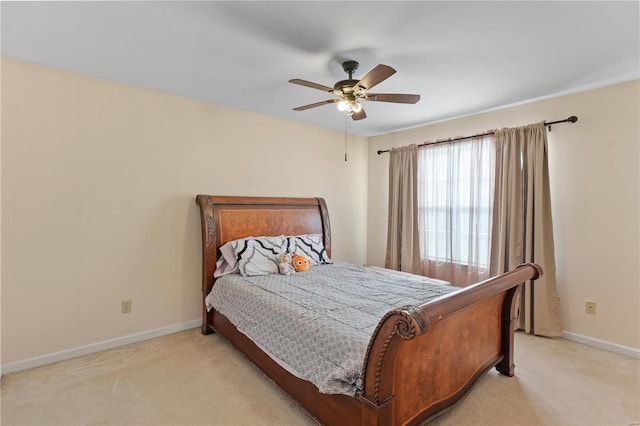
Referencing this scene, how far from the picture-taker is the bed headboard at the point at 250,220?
310 centimetres

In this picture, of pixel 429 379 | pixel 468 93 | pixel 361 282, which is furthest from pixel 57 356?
pixel 468 93

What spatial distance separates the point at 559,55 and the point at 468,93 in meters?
0.83

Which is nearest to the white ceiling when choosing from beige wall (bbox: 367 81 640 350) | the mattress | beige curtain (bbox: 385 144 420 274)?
beige wall (bbox: 367 81 640 350)

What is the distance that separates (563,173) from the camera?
308 centimetres

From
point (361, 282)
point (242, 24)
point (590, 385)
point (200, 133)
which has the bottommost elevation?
point (590, 385)

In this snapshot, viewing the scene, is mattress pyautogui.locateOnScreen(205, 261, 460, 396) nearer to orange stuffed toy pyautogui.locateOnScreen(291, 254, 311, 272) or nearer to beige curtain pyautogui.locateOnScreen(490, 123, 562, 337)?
orange stuffed toy pyautogui.locateOnScreen(291, 254, 311, 272)

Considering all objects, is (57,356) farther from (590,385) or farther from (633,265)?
(633,265)

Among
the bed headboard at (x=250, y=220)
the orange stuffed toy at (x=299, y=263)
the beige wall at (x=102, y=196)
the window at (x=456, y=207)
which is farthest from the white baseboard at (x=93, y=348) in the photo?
the window at (x=456, y=207)

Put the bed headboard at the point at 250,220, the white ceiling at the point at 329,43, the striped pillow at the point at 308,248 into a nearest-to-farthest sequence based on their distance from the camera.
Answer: the white ceiling at the point at 329,43 < the bed headboard at the point at 250,220 < the striped pillow at the point at 308,248

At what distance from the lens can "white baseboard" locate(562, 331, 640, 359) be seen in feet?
8.77

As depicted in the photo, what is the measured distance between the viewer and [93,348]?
2695mm

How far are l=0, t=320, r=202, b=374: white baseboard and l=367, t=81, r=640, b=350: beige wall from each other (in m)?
3.53

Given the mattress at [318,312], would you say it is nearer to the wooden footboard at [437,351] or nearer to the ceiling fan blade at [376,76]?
the wooden footboard at [437,351]

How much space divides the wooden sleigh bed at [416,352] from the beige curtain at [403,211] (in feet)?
6.30
